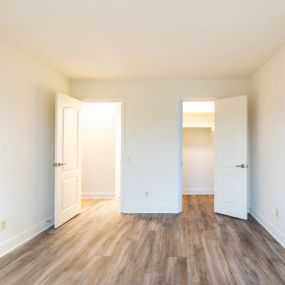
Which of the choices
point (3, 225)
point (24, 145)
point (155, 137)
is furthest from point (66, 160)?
point (155, 137)

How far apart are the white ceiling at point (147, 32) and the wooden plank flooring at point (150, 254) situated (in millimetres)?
2459

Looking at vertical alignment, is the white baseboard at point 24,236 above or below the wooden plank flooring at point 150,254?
above

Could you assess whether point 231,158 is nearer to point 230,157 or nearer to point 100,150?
point 230,157

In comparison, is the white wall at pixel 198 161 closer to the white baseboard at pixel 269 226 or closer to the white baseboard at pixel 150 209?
the white baseboard at pixel 150 209

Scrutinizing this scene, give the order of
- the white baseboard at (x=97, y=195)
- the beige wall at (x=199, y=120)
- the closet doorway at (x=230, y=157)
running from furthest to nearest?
the beige wall at (x=199, y=120) < the white baseboard at (x=97, y=195) < the closet doorway at (x=230, y=157)

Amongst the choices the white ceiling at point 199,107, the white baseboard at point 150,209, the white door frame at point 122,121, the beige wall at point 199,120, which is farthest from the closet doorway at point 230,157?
the beige wall at point 199,120

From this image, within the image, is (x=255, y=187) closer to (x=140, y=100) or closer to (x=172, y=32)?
(x=140, y=100)

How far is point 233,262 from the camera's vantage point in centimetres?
265

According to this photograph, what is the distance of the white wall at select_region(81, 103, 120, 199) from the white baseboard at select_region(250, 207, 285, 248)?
302 cm

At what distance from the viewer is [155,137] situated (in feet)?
15.1

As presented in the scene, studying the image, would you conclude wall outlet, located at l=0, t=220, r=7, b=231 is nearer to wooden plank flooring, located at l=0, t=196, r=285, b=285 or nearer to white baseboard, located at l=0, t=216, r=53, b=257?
white baseboard, located at l=0, t=216, r=53, b=257

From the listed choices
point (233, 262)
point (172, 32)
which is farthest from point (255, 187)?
point (172, 32)

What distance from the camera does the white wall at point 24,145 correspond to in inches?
114

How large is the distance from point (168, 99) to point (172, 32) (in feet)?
6.56
